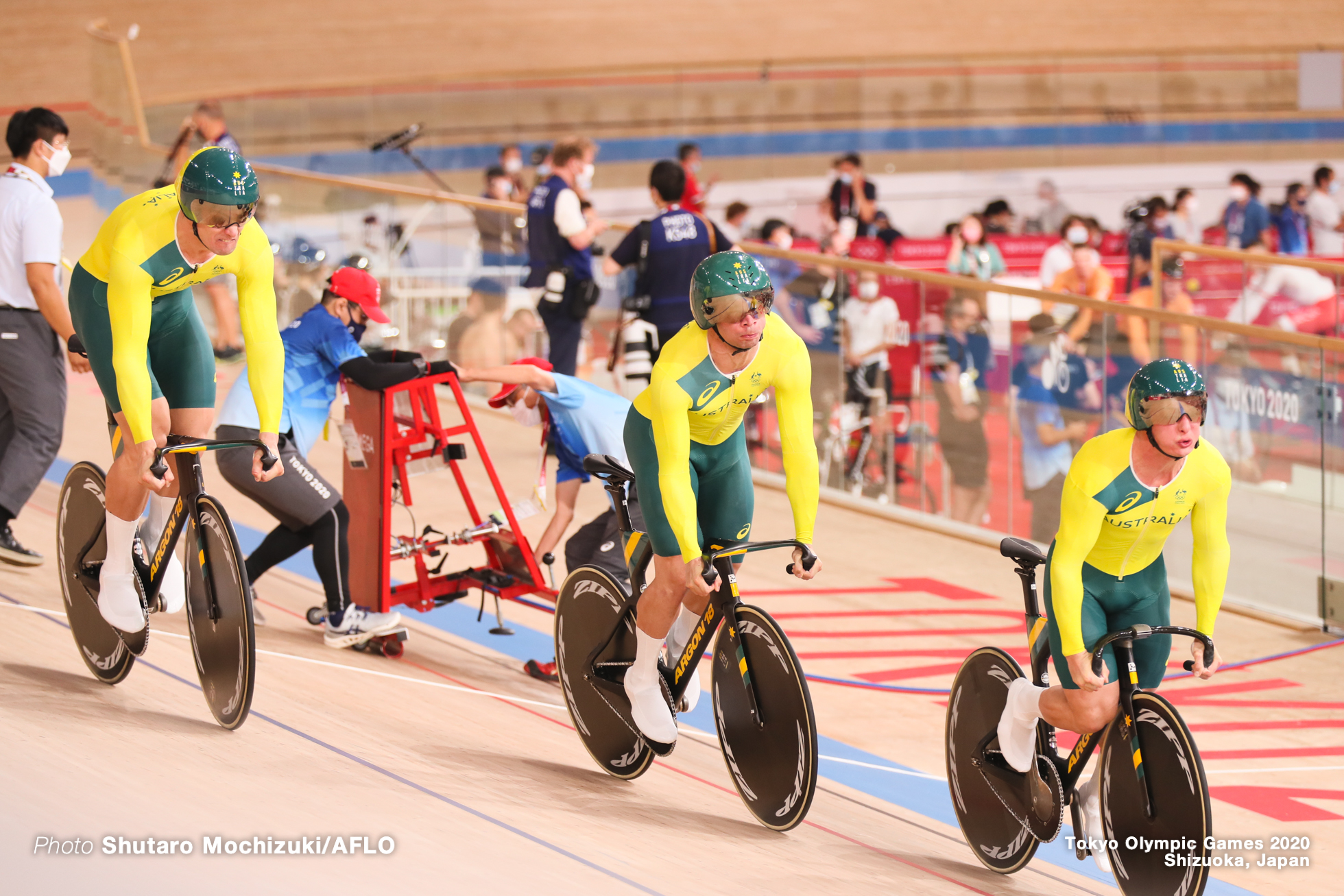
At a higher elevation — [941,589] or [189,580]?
[189,580]

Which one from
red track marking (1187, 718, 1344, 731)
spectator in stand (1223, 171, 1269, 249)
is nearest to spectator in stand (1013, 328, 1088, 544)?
red track marking (1187, 718, 1344, 731)

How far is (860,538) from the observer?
7.07m

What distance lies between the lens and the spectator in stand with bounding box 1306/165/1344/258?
495 inches

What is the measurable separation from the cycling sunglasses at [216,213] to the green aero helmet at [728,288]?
1078 mm

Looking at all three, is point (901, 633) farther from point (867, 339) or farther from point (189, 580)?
point (189, 580)

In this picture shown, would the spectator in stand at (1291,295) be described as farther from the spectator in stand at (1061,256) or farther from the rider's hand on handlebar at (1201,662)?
the rider's hand on handlebar at (1201,662)

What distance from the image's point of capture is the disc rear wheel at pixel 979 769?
3383mm

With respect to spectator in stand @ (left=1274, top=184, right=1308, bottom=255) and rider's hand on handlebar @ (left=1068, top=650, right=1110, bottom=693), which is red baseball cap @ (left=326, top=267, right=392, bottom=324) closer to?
rider's hand on handlebar @ (left=1068, top=650, right=1110, bottom=693)

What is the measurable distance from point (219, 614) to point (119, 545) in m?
0.38

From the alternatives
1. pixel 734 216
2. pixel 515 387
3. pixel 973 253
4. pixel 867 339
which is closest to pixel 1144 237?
pixel 973 253

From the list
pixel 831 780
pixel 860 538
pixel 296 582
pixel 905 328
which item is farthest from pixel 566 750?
pixel 905 328

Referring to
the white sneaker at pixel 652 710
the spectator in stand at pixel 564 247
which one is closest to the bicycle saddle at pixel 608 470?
the white sneaker at pixel 652 710

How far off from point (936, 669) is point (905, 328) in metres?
2.34

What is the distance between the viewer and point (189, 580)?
370 centimetres
